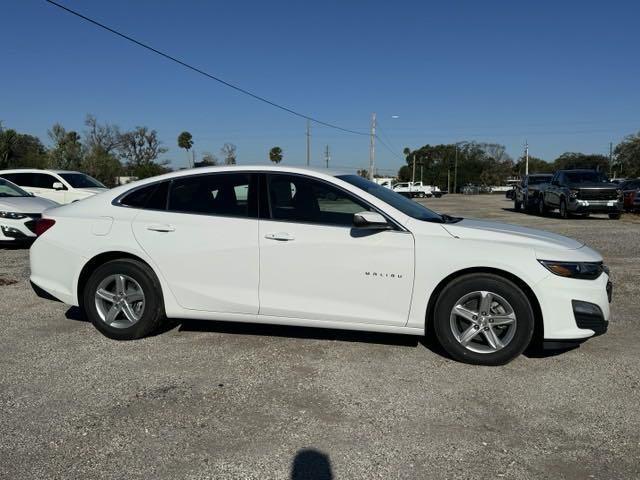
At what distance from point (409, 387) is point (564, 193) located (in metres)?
17.5

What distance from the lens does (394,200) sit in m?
4.75

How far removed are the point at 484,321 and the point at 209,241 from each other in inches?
91.8

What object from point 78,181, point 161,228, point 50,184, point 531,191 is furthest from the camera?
point 531,191

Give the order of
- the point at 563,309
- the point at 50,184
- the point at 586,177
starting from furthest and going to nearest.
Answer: the point at 586,177, the point at 50,184, the point at 563,309

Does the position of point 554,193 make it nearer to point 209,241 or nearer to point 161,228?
point 209,241

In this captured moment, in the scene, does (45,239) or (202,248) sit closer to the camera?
(202,248)

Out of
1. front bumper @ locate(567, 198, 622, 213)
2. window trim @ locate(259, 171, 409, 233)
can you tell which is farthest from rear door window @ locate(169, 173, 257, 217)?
front bumper @ locate(567, 198, 622, 213)

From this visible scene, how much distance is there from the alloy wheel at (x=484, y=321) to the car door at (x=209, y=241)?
1663mm

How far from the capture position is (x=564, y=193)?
62.9 feet

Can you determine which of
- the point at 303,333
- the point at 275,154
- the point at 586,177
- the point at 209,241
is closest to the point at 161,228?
the point at 209,241

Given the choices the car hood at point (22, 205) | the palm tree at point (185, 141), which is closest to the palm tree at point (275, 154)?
the palm tree at point (185, 141)

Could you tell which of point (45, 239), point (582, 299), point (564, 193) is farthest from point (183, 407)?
point (564, 193)

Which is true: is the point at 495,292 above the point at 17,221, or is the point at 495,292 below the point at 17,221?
below

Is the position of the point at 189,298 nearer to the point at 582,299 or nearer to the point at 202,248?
the point at 202,248
